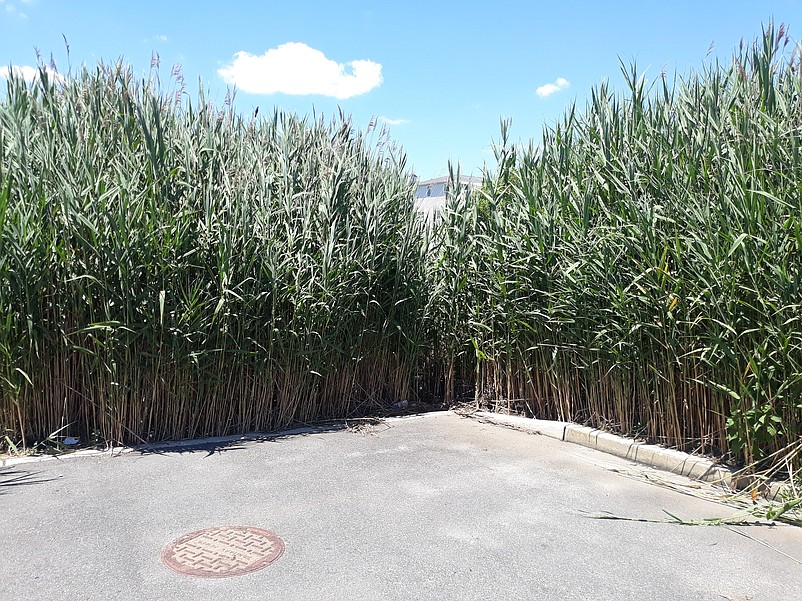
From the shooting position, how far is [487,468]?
570 centimetres

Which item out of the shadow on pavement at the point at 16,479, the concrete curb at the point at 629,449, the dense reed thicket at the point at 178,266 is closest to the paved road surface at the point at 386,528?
the shadow on pavement at the point at 16,479

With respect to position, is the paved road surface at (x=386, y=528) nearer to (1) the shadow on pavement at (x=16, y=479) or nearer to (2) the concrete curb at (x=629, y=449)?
(1) the shadow on pavement at (x=16, y=479)

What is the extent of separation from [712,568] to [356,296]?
13.9ft

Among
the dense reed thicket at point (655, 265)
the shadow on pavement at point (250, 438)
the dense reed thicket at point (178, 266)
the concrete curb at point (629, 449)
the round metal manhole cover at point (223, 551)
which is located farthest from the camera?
the shadow on pavement at point (250, 438)

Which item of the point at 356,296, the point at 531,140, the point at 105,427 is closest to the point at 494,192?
the point at 531,140

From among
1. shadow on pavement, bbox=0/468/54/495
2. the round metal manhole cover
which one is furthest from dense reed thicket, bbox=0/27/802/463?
the round metal manhole cover

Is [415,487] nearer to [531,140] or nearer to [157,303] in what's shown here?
[157,303]

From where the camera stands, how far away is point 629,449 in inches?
238

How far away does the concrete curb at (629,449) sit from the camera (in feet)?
17.5

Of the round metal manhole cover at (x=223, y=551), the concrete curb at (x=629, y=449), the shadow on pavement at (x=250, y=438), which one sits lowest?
the round metal manhole cover at (x=223, y=551)

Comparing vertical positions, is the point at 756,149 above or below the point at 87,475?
above

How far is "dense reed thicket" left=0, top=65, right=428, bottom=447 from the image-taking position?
5805 mm

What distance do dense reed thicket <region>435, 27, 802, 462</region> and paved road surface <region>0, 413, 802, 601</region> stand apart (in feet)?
2.41

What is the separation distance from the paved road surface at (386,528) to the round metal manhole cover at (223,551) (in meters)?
0.08
